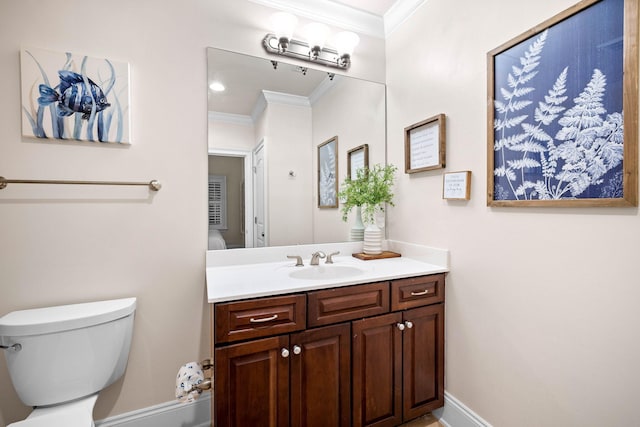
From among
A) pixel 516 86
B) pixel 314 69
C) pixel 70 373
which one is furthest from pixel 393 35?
pixel 70 373

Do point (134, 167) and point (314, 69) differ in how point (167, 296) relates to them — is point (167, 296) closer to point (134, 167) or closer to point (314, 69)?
point (134, 167)

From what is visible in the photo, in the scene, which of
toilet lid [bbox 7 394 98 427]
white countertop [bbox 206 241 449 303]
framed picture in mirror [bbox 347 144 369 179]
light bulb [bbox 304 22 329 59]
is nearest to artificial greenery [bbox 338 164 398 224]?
framed picture in mirror [bbox 347 144 369 179]

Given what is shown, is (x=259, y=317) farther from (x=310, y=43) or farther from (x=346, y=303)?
(x=310, y=43)

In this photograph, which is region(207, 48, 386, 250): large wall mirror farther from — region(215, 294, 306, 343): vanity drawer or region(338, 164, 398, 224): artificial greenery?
region(215, 294, 306, 343): vanity drawer

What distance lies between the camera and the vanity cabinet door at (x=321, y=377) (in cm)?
125

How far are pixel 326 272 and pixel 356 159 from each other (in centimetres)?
86

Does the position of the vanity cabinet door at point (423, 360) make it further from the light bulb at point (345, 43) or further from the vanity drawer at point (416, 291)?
the light bulb at point (345, 43)

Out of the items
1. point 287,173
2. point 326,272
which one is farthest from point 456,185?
point 287,173

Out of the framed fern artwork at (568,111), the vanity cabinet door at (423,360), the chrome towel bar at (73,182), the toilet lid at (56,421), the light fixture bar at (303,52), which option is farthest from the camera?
the light fixture bar at (303,52)

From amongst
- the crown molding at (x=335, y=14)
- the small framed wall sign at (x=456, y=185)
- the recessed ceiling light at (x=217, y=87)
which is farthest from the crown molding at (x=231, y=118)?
the small framed wall sign at (x=456, y=185)

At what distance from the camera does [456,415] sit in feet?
5.06

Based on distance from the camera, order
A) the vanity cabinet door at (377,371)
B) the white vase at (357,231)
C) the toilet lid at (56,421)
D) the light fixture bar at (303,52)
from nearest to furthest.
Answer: the toilet lid at (56,421)
the vanity cabinet door at (377,371)
the light fixture bar at (303,52)
the white vase at (357,231)

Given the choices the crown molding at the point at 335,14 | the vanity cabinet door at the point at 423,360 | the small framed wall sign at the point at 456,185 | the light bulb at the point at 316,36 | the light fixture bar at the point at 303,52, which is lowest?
the vanity cabinet door at the point at 423,360

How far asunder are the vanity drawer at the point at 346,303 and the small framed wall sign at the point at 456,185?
0.60 metres
